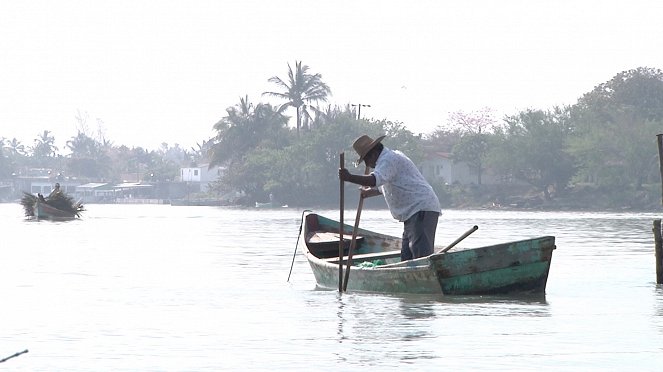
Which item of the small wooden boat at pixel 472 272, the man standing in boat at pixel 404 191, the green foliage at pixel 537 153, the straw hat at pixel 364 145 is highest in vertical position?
the green foliage at pixel 537 153

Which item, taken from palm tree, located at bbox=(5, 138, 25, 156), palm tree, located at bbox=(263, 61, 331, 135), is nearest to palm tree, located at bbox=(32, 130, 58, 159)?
palm tree, located at bbox=(5, 138, 25, 156)

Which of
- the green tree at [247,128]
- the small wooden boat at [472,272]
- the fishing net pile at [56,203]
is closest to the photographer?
the small wooden boat at [472,272]

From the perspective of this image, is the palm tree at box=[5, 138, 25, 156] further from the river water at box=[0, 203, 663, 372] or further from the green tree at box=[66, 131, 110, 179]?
the river water at box=[0, 203, 663, 372]

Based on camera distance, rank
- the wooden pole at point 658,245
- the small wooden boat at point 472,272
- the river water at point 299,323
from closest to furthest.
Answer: the river water at point 299,323 → the small wooden boat at point 472,272 → the wooden pole at point 658,245

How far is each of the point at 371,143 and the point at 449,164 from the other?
270ft

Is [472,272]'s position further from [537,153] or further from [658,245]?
[537,153]

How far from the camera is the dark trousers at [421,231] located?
14.8m

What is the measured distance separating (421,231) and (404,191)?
0.51 metres

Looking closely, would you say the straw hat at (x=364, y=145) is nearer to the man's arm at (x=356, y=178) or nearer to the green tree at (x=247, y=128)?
the man's arm at (x=356, y=178)

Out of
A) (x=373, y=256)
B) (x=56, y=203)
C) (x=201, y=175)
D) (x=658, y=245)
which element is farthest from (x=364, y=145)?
(x=201, y=175)

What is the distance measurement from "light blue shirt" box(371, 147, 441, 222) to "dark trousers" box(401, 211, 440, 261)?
0.23 feet

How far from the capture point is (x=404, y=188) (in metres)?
14.8

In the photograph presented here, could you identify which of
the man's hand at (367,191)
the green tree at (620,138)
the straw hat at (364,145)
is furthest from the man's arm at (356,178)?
the green tree at (620,138)

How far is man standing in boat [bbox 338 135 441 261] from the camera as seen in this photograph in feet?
47.9
